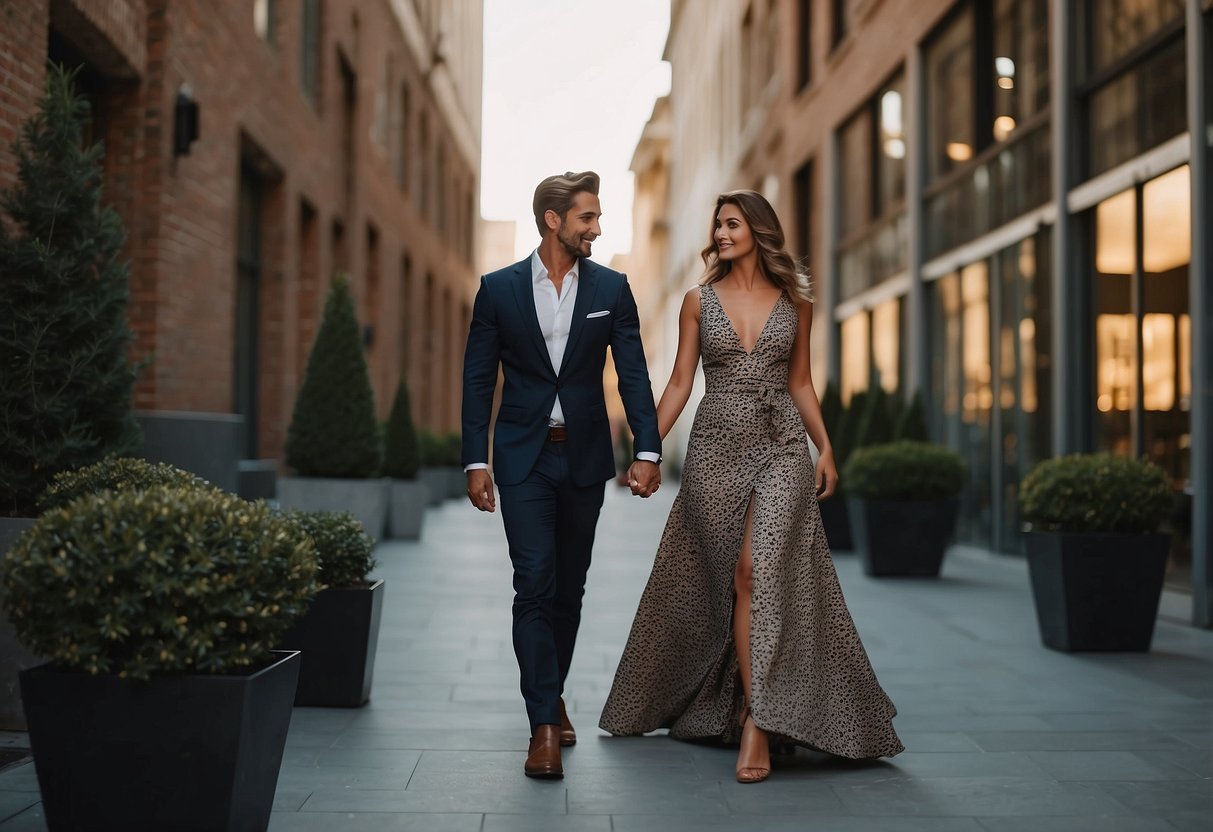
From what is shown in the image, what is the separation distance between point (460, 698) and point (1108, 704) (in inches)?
116

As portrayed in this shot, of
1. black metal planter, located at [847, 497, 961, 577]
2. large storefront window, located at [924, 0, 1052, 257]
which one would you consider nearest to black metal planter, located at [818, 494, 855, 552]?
black metal planter, located at [847, 497, 961, 577]

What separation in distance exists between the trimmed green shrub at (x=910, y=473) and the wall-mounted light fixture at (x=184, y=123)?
6.25 meters

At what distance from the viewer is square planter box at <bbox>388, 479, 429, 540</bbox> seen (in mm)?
15359

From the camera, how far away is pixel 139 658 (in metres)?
3.33

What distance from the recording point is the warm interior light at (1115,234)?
33.7 ft

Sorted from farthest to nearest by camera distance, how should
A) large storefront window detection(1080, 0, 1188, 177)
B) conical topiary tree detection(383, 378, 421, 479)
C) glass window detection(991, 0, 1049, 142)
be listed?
conical topiary tree detection(383, 378, 421, 479), glass window detection(991, 0, 1049, 142), large storefront window detection(1080, 0, 1188, 177)

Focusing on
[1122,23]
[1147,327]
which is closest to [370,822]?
[1147,327]

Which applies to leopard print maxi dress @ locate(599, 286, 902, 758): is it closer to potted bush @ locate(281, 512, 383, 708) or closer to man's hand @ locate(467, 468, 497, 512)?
man's hand @ locate(467, 468, 497, 512)

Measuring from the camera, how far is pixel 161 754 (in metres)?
3.40

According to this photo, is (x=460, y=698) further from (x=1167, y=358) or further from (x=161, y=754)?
(x=1167, y=358)

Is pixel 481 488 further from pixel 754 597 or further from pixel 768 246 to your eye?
pixel 768 246

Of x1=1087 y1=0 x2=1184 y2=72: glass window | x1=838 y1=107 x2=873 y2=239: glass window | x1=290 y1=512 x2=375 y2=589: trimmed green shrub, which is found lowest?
x1=290 y1=512 x2=375 y2=589: trimmed green shrub

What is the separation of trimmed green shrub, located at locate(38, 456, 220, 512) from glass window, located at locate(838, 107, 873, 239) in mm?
14800

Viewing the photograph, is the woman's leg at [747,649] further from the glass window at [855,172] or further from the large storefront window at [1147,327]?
the glass window at [855,172]
